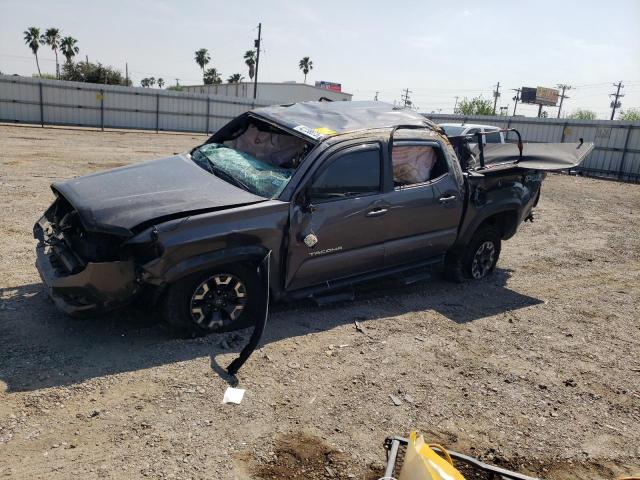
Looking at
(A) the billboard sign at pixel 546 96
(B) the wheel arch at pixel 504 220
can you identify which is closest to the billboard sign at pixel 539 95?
(A) the billboard sign at pixel 546 96

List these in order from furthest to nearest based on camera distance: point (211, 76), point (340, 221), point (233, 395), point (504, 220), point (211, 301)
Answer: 1. point (211, 76)
2. point (504, 220)
3. point (340, 221)
4. point (211, 301)
5. point (233, 395)

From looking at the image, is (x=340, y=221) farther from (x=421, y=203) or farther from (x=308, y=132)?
→ (x=421, y=203)

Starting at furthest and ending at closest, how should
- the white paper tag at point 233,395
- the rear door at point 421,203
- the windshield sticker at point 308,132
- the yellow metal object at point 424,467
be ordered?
the rear door at point 421,203 → the windshield sticker at point 308,132 → the white paper tag at point 233,395 → the yellow metal object at point 424,467

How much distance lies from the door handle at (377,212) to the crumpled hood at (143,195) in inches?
42.3

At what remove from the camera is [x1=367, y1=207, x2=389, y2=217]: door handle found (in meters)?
4.81

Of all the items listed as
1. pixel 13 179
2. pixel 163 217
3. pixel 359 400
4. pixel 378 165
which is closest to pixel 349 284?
pixel 378 165

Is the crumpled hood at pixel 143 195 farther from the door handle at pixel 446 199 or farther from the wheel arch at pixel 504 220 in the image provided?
the wheel arch at pixel 504 220

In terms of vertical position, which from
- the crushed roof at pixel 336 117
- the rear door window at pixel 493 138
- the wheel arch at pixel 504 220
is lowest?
the wheel arch at pixel 504 220

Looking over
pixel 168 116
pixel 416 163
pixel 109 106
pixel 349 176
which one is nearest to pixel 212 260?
pixel 349 176

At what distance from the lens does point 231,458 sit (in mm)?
2945

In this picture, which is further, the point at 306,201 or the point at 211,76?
the point at 211,76

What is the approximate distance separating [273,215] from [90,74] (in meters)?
48.8

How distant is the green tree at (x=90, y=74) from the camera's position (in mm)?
46031

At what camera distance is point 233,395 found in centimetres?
354
